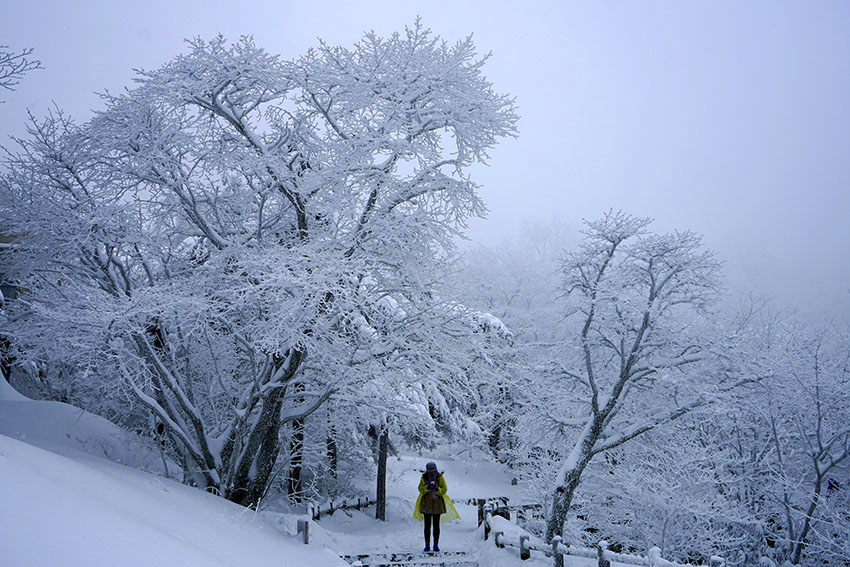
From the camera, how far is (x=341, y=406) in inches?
454

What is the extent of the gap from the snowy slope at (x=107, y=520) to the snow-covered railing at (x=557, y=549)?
9.93ft

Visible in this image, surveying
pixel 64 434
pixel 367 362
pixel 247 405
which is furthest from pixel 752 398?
pixel 64 434

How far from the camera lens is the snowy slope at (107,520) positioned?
346cm

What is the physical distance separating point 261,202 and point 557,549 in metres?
7.51

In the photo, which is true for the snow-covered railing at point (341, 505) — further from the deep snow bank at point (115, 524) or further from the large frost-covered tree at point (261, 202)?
the deep snow bank at point (115, 524)

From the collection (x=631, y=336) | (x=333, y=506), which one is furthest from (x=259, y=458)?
(x=631, y=336)

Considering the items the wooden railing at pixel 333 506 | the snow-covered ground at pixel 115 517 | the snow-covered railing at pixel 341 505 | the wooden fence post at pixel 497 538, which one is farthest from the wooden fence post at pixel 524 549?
the snow-covered railing at pixel 341 505

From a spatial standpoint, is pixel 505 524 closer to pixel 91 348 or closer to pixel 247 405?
pixel 247 405

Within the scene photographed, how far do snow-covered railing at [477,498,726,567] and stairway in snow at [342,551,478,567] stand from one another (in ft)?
2.04

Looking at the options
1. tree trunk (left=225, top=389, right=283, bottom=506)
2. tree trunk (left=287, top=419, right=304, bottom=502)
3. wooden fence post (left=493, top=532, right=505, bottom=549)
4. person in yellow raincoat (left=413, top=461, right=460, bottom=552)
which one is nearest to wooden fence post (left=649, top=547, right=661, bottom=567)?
wooden fence post (left=493, top=532, right=505, bottom=549)

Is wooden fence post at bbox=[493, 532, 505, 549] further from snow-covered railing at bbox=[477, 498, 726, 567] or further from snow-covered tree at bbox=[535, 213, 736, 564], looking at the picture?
snow-covered tree at bbox=[535, 213, 736, 564]

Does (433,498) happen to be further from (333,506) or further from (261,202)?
(333,506)

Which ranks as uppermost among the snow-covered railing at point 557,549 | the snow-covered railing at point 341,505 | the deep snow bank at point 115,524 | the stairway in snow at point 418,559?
the deep snow bank at point 115,524

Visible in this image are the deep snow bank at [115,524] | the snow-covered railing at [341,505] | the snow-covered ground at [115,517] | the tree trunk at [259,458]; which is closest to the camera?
the deep snow bank at [115,524]
